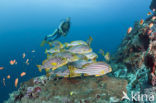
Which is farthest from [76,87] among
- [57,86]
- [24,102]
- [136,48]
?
[136,48]

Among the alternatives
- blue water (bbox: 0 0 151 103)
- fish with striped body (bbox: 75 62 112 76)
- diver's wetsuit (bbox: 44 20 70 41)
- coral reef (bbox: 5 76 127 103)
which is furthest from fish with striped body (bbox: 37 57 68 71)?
blue water (bbox: 0 0 151 103)

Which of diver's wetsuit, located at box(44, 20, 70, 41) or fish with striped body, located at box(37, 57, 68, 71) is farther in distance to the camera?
diver's wetsuit, located at box(44, 20, 70, 41)

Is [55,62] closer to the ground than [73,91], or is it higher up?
higher up

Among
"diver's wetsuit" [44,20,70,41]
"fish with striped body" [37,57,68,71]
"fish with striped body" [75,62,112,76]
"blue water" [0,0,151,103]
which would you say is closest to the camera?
"fish with striped body" [75,62,112,76]

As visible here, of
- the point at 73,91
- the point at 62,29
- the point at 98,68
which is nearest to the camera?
the point at 98,68

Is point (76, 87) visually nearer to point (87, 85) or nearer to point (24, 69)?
point (87, 85)

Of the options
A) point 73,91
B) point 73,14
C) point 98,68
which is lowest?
point 73,91

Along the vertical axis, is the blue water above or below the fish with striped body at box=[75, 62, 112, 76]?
above

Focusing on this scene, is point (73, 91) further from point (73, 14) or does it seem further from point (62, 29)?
point (73, 14)

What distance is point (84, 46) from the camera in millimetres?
5246

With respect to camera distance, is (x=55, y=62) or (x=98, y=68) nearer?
(x=98, y=68)

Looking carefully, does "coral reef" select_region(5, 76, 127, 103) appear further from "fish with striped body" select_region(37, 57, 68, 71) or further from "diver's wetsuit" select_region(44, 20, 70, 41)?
"diver's wetsuit" select_region(44, 20, 70, 41)

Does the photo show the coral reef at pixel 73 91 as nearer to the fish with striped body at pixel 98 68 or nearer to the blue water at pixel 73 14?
the fish with striped body at pixel 98 68

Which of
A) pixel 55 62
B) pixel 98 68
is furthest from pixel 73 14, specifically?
pixel 98 68
